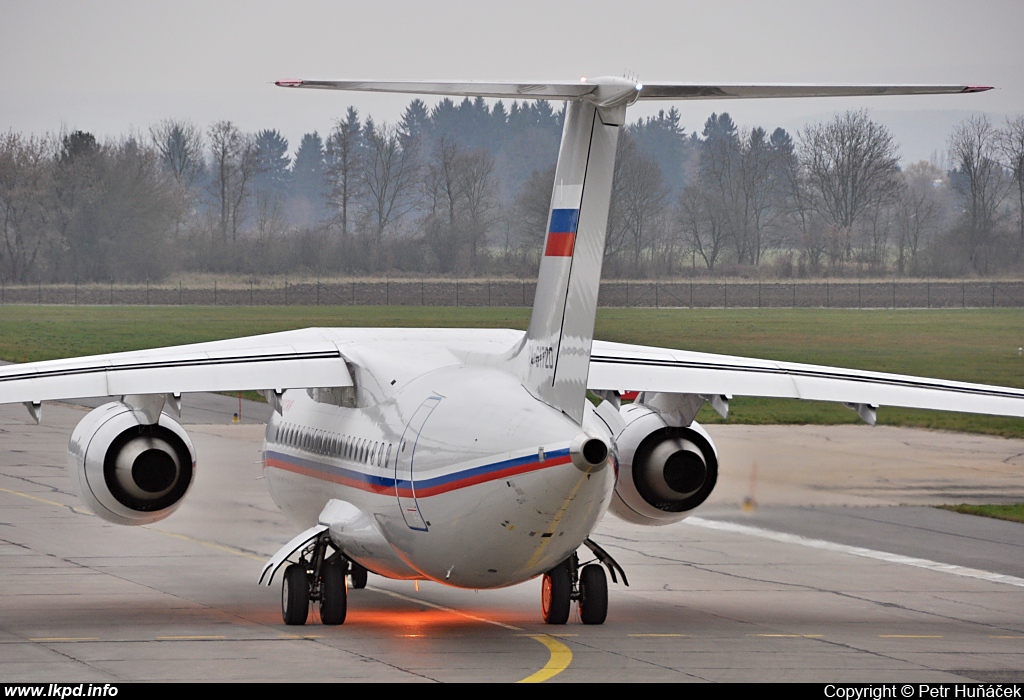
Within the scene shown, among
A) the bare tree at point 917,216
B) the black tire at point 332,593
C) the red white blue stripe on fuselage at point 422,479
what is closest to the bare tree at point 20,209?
the bare tree at point 917,216

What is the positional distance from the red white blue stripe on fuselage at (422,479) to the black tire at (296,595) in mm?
1051

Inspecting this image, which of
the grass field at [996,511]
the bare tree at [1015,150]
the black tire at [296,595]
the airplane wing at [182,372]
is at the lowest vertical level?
the black tire at [296,595]

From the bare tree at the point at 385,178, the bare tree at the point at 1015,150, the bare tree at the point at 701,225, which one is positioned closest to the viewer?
the bare tree at the point at 385,178

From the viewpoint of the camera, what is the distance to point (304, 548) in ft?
49.4

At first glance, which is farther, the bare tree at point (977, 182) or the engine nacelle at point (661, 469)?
the bare tree at point (977, 182)

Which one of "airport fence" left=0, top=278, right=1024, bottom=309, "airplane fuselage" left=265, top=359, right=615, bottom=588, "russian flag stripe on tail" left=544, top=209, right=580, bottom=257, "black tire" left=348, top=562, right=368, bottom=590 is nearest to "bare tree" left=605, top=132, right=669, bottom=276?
"airport fence" left=0, top=278, right=1024, bottom=309

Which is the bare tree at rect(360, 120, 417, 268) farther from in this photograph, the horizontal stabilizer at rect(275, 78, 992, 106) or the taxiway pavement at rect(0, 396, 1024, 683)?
the horizontal stabilizer at rect(275, 78, 992, 106)

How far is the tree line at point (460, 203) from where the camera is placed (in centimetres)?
4641

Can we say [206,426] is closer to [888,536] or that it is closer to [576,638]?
[888,536]

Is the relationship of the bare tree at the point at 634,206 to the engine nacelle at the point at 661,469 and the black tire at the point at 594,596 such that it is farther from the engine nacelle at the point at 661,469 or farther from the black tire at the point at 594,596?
the black tire at the point at 594,596

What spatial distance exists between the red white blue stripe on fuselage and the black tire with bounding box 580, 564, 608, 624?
265 centimetres

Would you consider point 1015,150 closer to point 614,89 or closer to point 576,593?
point 576,593

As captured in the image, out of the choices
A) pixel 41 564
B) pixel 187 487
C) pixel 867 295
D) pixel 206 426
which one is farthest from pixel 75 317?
pixel 187 487

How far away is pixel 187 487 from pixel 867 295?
43059mm
